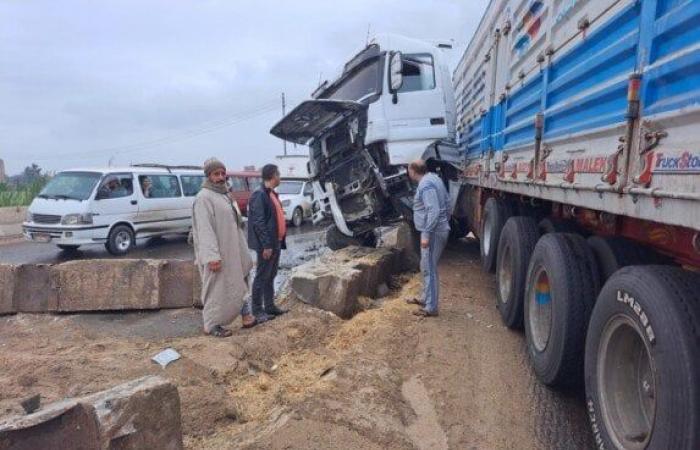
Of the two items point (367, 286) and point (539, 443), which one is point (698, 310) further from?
point (367, 286)

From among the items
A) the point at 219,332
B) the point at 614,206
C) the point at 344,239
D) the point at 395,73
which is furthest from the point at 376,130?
the point at 614,206

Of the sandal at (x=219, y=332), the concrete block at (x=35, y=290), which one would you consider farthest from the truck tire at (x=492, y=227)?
the concrete block at (x=35, y=290)

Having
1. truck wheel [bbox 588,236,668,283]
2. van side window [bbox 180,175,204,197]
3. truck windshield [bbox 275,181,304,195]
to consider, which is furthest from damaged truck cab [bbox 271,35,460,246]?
truck windshield [bbox 275,181,304,195]

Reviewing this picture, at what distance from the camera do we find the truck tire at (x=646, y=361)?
2.05 meters

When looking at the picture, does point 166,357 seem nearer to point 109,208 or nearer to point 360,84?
point 360,84

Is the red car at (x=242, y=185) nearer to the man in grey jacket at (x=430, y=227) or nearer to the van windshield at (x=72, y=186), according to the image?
the van windshield at (x=72, y=186)

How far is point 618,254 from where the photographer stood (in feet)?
10.2

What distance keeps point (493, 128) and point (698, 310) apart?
4060mm

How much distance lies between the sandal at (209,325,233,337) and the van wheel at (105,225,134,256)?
Result: 23.9 ft

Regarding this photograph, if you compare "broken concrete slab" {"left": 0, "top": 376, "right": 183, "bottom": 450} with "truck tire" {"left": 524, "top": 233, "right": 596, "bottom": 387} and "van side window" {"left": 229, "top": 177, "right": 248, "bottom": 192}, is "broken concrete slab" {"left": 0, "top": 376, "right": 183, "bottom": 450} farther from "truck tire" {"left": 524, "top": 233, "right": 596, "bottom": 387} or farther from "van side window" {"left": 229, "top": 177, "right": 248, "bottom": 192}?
"van side window" {"left": 229, "top": 177, "right": 248, "bottom": 192}

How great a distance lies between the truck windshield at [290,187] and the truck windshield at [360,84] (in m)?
9.32

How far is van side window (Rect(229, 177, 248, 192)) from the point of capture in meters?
17.0

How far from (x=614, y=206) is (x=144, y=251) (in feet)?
37.0

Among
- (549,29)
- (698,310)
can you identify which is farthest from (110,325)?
(698,310)
